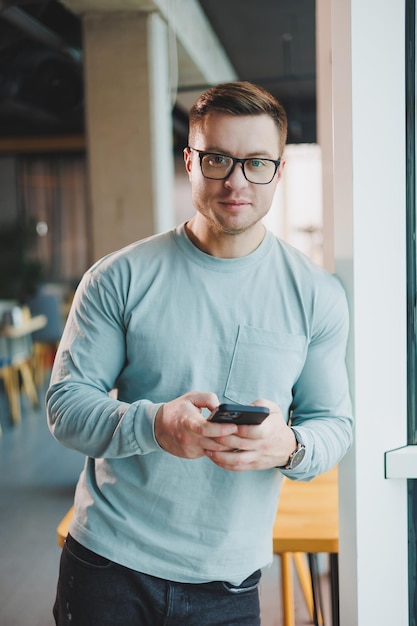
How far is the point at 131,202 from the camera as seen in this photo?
197 inches

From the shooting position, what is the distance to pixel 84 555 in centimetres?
136

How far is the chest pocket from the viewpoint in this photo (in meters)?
1.30

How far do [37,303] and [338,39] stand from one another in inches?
255

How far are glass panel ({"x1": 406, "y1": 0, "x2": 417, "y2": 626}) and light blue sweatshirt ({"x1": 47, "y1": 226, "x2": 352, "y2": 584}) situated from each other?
0.15 meters

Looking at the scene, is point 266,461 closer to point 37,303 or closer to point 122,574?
point 122,574

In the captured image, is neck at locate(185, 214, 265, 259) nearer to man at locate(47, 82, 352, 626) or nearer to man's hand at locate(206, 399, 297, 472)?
man at locate(47, 82, 352, 626)

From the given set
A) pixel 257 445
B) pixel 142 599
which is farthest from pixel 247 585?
pixel 257 445

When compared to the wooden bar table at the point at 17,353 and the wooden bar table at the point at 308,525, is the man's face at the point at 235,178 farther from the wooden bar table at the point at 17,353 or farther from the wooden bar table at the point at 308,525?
the wooden bar table at the point at 17,353

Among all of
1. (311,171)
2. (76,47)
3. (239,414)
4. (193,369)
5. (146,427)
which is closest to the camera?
(239,414)

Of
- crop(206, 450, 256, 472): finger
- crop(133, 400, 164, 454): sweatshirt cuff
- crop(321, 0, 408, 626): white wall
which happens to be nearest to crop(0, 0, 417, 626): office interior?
crop(321, 0, 408, 626): white wall

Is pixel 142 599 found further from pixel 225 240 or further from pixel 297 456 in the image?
pixel 225 240

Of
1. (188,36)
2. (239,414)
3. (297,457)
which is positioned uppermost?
(188,36)

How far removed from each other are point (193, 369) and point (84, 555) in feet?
1.53

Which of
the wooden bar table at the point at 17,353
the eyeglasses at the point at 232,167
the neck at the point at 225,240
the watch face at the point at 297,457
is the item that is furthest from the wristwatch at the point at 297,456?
the wooden bar table at the point at 17,353
